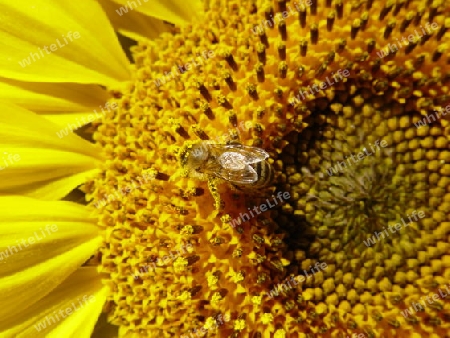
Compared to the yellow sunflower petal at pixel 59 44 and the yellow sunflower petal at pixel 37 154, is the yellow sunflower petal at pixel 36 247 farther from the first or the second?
the yellow sunflower petal at pixel 59 44

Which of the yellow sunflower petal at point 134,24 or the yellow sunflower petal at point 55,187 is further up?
the yellow sunflower petal at point 134,24

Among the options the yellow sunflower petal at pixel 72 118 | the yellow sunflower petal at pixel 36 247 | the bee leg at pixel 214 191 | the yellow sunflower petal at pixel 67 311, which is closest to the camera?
the bee leg at pixel 214 191

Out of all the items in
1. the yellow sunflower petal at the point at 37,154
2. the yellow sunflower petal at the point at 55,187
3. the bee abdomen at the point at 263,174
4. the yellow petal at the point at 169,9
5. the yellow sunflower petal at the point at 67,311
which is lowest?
the yellow sunflower petal at the point at 67,311

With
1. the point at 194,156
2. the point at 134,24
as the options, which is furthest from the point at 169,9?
the point at 194,156

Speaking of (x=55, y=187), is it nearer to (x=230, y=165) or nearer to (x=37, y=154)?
(x=37, y=154)

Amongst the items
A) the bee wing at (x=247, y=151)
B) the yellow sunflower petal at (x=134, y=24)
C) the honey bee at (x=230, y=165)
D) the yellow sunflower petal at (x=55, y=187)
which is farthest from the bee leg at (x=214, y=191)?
the yellow sunflower petal at (x=134, y=24)

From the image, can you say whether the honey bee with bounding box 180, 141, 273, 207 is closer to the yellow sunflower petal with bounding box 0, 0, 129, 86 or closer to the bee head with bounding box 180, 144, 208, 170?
the bee head with bounding box 180, 144, 208, 170
